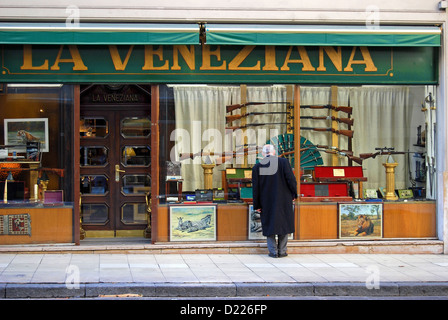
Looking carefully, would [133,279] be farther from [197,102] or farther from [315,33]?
[315,33]

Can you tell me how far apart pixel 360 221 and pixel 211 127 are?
123 inches

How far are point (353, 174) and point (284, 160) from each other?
167 cm

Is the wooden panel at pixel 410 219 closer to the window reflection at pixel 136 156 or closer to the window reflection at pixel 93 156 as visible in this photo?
the window reflection at pixel 136 156

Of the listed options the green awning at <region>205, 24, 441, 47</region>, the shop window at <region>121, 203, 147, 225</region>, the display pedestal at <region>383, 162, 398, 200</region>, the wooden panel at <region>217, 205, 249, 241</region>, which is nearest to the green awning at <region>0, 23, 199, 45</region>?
the green awning at <region>205, 24, 441, 47</region>

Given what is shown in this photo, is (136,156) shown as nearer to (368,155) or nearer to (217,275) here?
(217,275)

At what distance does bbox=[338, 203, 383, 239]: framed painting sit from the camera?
10.8 metres

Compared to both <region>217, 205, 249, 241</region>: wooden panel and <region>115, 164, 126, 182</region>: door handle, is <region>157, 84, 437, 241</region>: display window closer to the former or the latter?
<region>217, 205, 249, 241</region>: wooden panel

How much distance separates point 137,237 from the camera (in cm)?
1149

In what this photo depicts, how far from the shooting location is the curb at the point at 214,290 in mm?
7906

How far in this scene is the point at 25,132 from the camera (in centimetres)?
1073

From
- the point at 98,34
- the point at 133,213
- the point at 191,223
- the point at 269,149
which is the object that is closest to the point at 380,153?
the point at 269,149

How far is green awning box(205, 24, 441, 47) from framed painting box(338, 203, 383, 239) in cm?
282

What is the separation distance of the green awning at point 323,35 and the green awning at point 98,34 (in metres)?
0.50
